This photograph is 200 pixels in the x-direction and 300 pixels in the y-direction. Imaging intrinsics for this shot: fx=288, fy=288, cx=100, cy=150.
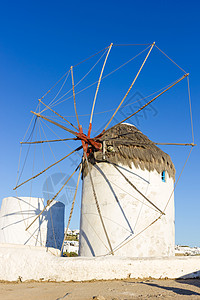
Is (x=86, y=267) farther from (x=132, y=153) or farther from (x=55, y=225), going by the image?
(x=55, y=225)

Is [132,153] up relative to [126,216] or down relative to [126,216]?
up

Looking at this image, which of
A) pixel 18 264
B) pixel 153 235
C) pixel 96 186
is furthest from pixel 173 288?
pixel 96 186

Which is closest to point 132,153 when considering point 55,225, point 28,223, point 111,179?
point 111,179

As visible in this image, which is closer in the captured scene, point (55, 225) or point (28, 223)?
point (28, 223)

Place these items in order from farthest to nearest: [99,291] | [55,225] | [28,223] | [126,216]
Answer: [55,225] → [28,223] → [126,216] → [99,291]

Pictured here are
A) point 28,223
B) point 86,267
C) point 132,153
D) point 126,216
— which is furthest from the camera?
point 28,223

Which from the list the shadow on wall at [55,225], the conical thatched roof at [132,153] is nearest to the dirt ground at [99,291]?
the conical thatched roof at [132,153]

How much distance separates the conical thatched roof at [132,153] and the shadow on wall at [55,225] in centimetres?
687

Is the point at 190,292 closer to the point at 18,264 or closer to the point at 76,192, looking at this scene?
the point at 18,264

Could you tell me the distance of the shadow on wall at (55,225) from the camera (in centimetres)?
1683

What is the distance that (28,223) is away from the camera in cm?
1636

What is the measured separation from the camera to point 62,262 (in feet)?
23.5

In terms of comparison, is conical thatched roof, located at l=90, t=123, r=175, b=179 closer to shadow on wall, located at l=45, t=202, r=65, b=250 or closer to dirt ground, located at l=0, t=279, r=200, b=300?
dirt ground, located at l=0, t=279, r=200, b=300

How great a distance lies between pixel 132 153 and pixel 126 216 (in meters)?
2.46
